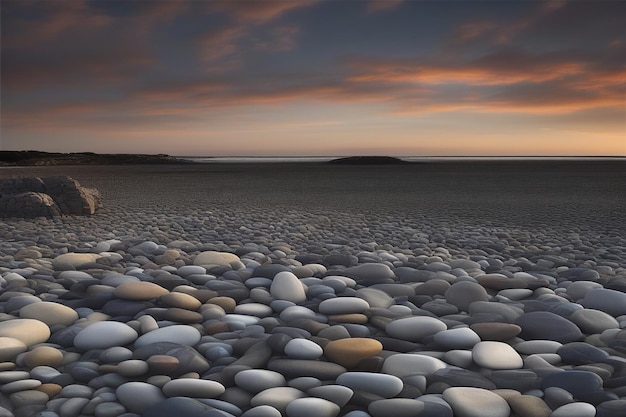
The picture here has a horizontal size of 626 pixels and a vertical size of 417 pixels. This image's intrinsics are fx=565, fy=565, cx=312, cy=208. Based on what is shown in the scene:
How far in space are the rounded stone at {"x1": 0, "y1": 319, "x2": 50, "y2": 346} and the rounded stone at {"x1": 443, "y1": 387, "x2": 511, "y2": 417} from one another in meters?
2.22

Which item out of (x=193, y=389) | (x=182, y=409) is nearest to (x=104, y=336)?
(x=193, y=389)

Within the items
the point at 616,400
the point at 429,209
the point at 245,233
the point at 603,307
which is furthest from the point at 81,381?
the point at 429,209

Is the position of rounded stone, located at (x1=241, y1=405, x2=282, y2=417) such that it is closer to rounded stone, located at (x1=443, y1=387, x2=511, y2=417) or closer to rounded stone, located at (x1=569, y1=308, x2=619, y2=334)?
rounded stone, located at (x1=443, y1=387, x2=511, y2=417)

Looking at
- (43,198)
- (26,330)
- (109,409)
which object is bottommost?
(109,409)

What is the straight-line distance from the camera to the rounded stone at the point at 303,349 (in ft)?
9.46

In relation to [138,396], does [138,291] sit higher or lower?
higher

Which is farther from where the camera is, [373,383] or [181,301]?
[181,301]

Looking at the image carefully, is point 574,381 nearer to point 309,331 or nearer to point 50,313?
point 309,331

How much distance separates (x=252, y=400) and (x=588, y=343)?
196cm

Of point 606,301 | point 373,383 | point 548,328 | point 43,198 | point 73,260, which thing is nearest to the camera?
point 373,383

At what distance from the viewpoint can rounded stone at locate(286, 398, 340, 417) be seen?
7.48 ft

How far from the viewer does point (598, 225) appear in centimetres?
877

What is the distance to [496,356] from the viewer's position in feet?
9.34

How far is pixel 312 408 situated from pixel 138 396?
76 cm
